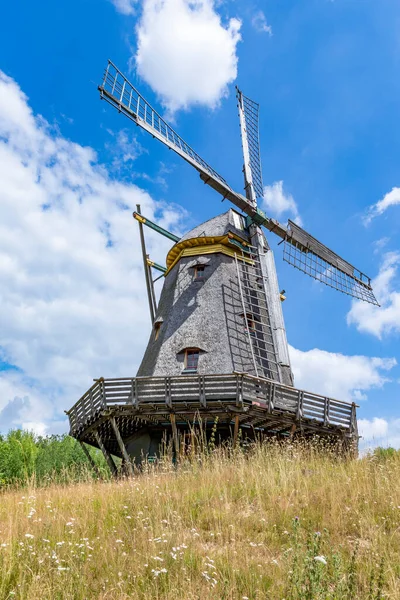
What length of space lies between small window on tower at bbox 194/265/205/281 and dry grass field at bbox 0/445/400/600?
1057cm

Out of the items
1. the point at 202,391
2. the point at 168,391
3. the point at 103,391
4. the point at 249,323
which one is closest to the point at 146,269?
the point at 249,323

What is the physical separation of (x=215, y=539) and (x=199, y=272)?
44.8 ft

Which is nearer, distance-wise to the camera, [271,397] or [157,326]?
[271,397]

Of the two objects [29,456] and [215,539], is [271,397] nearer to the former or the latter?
[215,539]

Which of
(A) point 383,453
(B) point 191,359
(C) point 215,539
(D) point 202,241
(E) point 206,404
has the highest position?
(D) point 202,241

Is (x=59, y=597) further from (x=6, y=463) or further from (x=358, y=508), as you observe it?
(x=6, y=463)

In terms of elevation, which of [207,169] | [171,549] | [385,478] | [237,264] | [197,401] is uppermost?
[207,169]

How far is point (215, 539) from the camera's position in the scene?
5500 millimetres

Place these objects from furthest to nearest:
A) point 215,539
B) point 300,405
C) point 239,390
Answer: point 300,405, point 239,390, point 215,539

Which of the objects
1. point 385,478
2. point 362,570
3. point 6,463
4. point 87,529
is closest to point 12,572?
point 87,529

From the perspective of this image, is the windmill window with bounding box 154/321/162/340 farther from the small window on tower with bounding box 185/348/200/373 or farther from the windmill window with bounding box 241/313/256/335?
the windmill window with bounding box 241/313/256/335

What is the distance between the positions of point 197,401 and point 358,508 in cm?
789

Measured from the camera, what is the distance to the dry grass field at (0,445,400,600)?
13.3ft

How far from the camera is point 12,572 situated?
4.51 m
